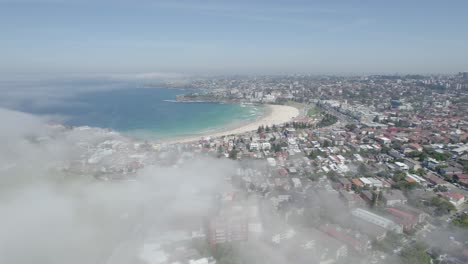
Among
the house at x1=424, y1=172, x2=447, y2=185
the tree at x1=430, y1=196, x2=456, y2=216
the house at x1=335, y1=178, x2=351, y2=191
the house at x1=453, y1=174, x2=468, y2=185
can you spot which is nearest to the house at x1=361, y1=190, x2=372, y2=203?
the house at x1=335, y1=178, x2=351, y2=191

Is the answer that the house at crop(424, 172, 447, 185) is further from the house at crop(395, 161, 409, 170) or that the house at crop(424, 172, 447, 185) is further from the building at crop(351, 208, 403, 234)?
the building at crop(351, 208, 403, 234)

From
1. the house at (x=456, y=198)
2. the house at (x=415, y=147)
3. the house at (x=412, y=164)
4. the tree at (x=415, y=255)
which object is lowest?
the tree at (x=415, y=255)

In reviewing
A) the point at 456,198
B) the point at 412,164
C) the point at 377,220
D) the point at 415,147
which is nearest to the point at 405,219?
the point at 377,220

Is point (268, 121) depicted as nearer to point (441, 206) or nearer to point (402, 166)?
point (402, 166)

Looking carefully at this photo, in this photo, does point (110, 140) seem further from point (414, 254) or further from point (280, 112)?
point (280, 112)

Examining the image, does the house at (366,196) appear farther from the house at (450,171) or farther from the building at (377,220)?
the house at (450,171)

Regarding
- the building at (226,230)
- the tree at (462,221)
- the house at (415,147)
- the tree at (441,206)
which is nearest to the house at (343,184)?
the tree at (441,206)
